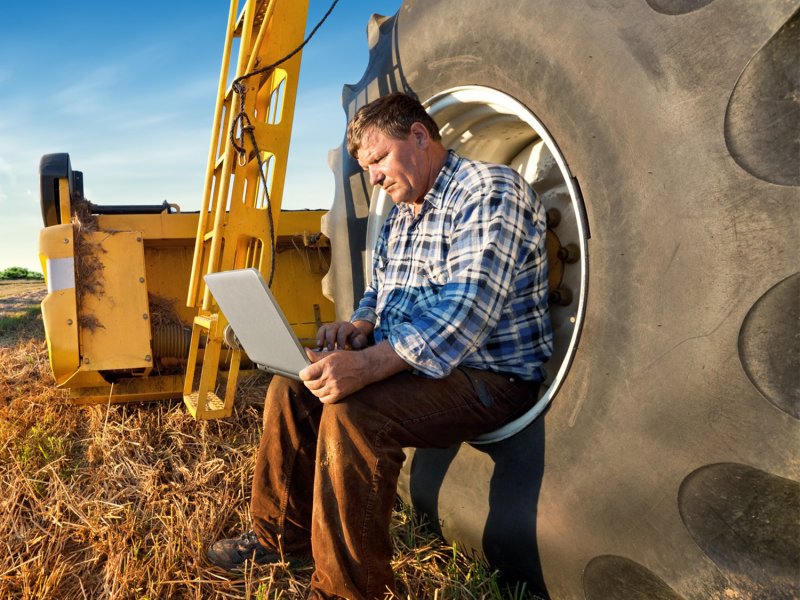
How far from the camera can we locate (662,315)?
1.48 metres

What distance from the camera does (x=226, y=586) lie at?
203 cm

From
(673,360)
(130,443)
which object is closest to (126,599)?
(130,443)

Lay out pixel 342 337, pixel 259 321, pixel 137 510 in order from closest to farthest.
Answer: pixel 259 321 < pixel 342 337 < pixel 137 510

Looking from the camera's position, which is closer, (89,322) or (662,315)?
(662,315)

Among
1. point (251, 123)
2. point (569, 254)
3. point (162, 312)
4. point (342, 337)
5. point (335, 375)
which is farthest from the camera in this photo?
point (162, 312)

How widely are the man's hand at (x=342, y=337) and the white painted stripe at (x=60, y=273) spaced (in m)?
1.63

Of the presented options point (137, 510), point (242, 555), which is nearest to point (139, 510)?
point (137, 510)

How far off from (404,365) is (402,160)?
0.66 m

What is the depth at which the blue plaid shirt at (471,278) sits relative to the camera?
1767mm

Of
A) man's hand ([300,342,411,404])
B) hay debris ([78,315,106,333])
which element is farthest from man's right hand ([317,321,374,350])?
hay debris ([78,315,106,333])

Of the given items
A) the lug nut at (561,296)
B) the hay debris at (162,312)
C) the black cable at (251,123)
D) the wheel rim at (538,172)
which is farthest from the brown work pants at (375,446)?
the hay debris at (162,312)

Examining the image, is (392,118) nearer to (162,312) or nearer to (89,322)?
(89,322)

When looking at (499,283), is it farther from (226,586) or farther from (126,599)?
(126,599)

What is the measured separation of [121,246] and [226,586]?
6.54 ft
